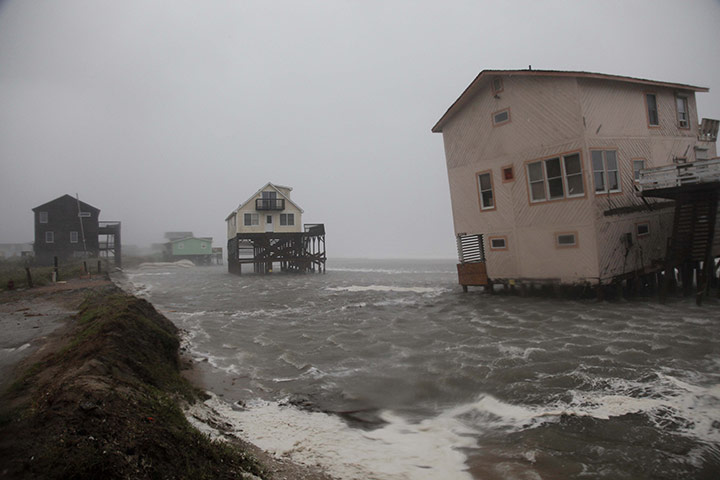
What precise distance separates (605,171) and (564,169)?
161cm

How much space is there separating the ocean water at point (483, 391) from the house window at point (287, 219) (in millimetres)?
35771

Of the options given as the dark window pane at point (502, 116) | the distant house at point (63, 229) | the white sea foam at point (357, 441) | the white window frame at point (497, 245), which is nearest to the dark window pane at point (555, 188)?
the white window frame at point (497, 245)

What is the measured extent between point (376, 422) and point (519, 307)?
11.9 metres

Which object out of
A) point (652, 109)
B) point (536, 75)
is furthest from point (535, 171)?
point (652, 109)

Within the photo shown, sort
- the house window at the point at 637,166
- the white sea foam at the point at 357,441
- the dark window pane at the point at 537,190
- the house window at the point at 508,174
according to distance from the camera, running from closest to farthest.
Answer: the white sea foam at the point at 357,441 → the dark window pane at the point at 537,190 → the house window at the point at 637,166 → the house window at the point at 508,174

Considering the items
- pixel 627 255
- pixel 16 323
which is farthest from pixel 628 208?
pixel 16 323

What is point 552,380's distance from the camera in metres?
8.20

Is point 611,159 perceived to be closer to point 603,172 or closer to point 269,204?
point 603,172

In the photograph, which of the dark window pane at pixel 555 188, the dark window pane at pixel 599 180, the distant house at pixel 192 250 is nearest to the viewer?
the dark window pane at pixel 599 180

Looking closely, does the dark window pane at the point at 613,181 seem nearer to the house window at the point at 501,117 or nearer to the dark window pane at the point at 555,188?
the dark window pane at the point at 555,188

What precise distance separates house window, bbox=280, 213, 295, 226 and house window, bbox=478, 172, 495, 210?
3361 centimetres

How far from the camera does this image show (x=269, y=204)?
49.6 m

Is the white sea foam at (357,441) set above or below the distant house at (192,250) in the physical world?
below

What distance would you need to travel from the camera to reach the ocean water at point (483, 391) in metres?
5.34
